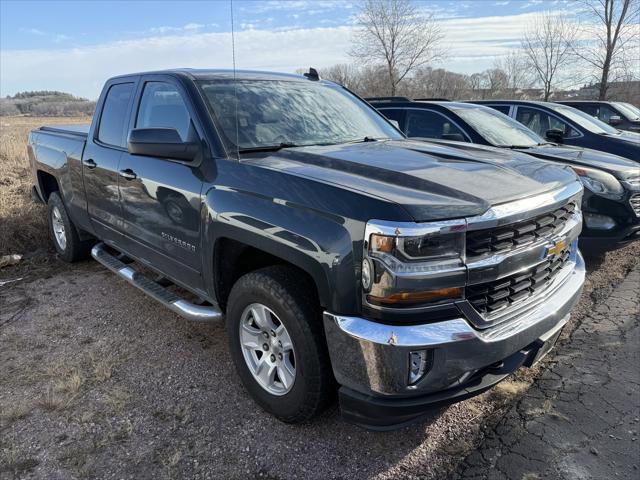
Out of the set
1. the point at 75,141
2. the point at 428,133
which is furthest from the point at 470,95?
the point at 75,141

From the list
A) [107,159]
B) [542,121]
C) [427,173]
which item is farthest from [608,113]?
[107,159]

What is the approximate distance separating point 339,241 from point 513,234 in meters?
0.83

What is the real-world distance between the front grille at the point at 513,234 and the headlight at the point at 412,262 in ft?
0.29

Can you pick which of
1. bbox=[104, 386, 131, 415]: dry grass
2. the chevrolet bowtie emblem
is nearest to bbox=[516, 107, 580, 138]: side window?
the chevrolet bowtie emblem

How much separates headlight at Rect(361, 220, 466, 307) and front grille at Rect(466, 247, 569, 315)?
6.8 inches

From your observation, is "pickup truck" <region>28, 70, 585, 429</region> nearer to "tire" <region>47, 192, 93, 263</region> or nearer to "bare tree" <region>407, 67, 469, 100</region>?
"tire" <region>47, 192, 93, 263</region>

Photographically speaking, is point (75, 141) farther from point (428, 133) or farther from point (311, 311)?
point (428, 133)

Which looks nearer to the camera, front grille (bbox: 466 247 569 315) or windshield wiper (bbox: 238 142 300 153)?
front grille (bbox: 466 247 569 315)

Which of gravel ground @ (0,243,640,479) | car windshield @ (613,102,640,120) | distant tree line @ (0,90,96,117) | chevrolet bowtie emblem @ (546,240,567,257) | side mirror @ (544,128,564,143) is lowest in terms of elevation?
gravel ground @ (0,243,640,479)

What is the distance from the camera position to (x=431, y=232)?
1.98 meters

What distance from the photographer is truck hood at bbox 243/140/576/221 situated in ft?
6.99

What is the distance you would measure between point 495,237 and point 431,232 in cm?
38

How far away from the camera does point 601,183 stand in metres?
5.23

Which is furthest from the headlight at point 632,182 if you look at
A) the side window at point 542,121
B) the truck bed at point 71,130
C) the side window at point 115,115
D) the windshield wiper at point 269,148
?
the truck bed at point 71,130
